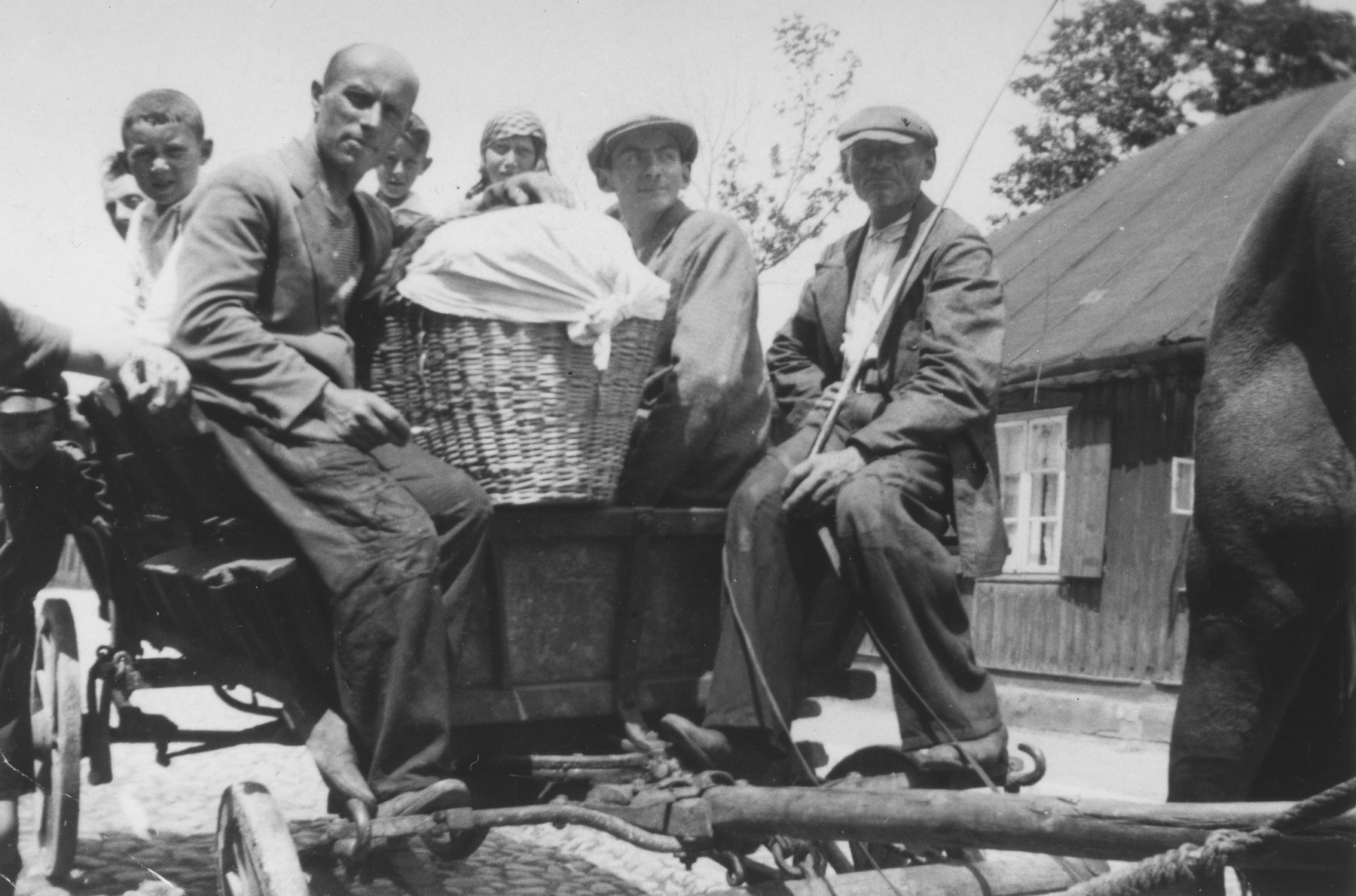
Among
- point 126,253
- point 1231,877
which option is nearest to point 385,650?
point 126,253

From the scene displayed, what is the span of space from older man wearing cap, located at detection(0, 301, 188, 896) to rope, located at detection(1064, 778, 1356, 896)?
238cm

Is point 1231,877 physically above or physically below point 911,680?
below

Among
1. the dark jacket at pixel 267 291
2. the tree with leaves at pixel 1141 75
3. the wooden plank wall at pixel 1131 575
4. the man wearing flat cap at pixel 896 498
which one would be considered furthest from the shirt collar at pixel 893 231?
the tree with leaves at pixel 1141 75

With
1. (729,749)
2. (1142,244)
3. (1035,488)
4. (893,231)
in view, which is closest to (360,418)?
(729,749)

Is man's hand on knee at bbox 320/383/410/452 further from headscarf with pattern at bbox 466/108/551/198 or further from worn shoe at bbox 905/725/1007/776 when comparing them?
headscarf with pattern at bbox 466/108/551/198

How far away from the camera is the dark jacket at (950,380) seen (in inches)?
134

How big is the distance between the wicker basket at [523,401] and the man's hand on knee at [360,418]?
0.16m

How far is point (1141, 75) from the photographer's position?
797 inches

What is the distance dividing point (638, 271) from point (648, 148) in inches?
33.9

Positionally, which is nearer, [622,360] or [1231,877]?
[622,360]

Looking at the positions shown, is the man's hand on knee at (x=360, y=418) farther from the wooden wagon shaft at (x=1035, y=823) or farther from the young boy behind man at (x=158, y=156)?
the young boy behind man at (x=158, y=156)

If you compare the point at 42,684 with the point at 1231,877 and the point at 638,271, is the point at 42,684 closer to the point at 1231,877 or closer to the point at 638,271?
the point at 638,271

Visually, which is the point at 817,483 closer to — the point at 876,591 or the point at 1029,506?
the point at 876,591

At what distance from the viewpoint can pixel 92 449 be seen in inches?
156
